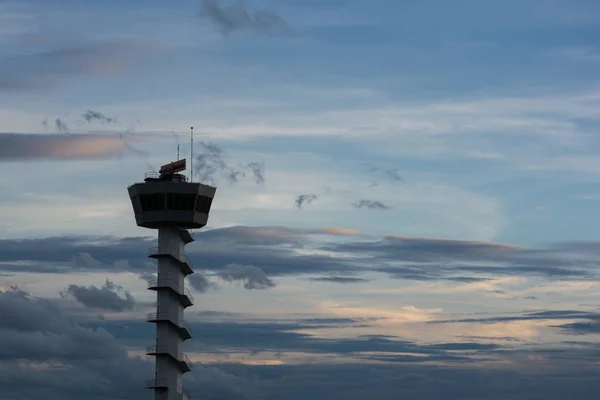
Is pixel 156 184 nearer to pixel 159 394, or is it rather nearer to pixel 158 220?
pixel 158 220

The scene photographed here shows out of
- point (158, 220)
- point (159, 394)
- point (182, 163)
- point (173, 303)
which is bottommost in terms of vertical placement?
point (159, 394)

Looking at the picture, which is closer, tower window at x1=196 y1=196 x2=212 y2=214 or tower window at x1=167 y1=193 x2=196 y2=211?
tower window at x1=167 y1=193 x2=196 y2=211

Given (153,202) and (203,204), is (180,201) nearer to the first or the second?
(203,204)

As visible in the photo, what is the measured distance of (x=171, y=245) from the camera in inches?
5241

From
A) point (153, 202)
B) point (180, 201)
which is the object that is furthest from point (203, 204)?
point (153, 202)

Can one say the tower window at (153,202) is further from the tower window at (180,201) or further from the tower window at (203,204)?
the tower window at (203,204)

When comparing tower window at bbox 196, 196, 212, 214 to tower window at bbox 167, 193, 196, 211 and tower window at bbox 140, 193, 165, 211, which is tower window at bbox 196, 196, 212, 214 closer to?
tower window at bbox 167, 193, 196, 211

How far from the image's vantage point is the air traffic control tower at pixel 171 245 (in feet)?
425

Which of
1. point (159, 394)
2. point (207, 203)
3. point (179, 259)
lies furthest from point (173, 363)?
point (207, 203)

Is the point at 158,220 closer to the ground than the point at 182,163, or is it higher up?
closer to the ground

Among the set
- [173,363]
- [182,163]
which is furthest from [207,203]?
[173,363]

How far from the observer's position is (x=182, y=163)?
136 metres

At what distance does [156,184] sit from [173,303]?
1611cm

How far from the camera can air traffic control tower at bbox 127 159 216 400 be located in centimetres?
12962
